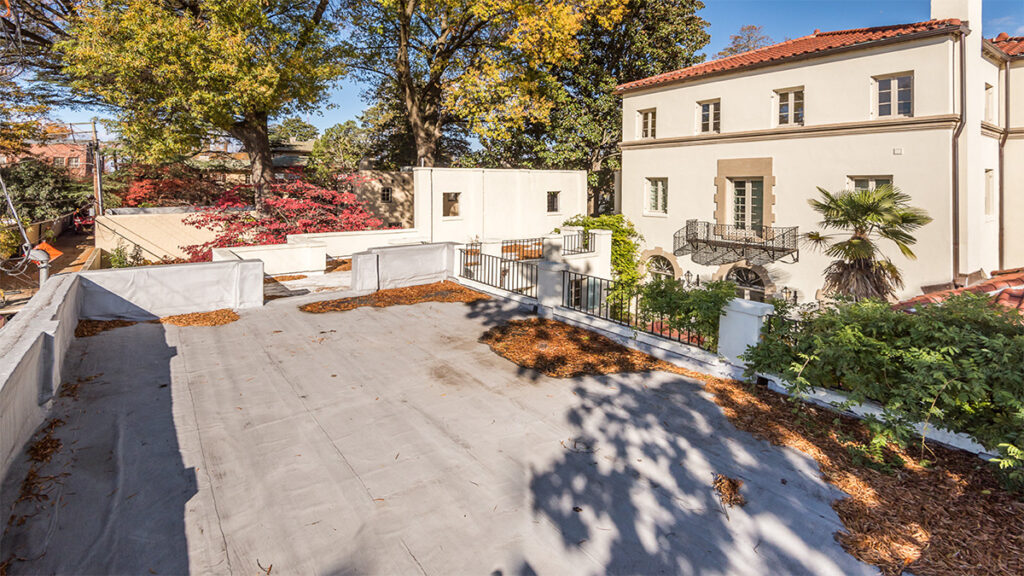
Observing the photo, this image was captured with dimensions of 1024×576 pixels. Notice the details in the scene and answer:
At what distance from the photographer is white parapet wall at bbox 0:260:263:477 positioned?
16.9ft

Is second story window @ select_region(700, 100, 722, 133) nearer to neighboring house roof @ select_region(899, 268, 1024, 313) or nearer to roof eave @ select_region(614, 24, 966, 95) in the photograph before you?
roof eave @ select_region(614, 24, 966, 95)

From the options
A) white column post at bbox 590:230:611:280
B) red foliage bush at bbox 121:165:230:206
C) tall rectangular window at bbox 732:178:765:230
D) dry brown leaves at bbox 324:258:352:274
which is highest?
red foliage bush at bbox 121:165:230:206

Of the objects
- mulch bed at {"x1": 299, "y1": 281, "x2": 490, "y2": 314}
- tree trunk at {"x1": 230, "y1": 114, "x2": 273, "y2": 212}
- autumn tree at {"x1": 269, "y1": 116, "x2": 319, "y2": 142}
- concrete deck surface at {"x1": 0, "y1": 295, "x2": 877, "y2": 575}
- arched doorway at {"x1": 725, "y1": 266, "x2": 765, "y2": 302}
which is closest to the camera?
concrete deck surface at {"x1": 0, "y1": 295, "x2": 877, "y2": 575}

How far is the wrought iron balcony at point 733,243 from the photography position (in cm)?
2038

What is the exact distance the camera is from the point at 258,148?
73.3ft

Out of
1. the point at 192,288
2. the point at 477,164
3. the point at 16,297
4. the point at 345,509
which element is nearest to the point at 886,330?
the point at 345,509

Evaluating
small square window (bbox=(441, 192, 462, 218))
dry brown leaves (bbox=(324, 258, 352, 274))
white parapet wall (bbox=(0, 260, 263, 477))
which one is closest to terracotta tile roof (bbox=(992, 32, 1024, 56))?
small square window (bbox=(441, 192, 462, 218))

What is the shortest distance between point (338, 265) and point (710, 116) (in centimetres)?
1644

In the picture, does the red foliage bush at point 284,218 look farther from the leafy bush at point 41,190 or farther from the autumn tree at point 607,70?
the leafy bush at point 41,190

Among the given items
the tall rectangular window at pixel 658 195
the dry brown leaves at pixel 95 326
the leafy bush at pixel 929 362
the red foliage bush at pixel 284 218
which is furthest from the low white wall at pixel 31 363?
the tall rectangular window at pixel 658 195

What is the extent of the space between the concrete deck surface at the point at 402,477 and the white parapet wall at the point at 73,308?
375 mm

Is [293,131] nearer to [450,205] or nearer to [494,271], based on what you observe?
[450,205]

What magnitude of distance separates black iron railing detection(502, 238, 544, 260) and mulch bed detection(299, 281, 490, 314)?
797 cm

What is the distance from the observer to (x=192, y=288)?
11.1 m
